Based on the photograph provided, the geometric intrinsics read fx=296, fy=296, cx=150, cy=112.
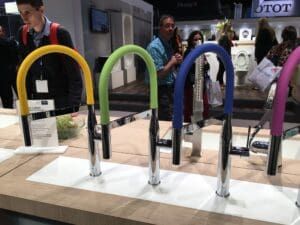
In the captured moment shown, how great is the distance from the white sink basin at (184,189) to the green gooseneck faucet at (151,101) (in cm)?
7

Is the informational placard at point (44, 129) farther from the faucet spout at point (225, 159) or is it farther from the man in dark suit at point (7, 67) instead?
the man in dark suit at point (7, 67)

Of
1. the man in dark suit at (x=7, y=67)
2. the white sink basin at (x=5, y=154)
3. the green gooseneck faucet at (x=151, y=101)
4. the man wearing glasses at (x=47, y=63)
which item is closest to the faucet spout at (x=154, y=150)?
the green gooseneck faucet at (x=151, y=101)

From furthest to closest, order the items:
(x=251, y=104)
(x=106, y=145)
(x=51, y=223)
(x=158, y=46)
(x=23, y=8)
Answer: (x=251, y=104) < (x=158, y=46) < (x=23, y=8) < (x=51, y=223) < (x=106, y=145)

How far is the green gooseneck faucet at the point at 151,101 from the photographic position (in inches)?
28.9

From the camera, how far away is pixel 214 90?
3.46ft

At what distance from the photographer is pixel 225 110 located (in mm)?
716

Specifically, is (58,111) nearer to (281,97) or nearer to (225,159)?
(225,159)

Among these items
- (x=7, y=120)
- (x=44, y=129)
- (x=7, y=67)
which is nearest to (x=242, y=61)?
(x=7, y=67)

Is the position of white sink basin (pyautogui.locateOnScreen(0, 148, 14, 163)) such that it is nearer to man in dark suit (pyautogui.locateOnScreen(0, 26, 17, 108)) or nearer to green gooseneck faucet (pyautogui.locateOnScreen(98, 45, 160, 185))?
green gooseneck faucet (pyautogui.locateOnScreen(98, 45, 160, 185))

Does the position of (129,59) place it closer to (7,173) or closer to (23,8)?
(23,8)

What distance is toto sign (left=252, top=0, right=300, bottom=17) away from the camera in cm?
770

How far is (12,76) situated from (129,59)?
144 inches

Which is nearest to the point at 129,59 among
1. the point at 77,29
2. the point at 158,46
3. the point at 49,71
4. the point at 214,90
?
the point at 77,29

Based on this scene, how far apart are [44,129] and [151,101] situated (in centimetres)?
51
